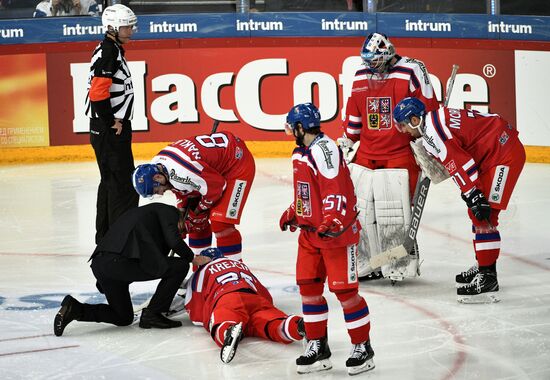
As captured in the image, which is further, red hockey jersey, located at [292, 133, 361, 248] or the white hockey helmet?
the white hockey helmet

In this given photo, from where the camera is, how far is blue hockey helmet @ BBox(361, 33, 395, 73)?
7141 mm

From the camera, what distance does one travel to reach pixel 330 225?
525 cm

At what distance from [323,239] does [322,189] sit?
9.0 inches

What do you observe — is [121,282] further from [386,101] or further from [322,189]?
[386,101]

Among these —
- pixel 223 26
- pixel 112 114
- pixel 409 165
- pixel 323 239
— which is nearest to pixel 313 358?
pixel 323 239

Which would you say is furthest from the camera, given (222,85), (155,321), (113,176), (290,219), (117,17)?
A: (222,85)

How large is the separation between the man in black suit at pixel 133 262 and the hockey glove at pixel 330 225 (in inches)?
45.4

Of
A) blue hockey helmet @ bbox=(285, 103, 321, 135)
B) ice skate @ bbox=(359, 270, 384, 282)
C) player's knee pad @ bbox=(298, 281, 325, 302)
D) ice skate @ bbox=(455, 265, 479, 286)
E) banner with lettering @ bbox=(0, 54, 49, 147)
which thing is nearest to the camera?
blue hockey helmet @ bbox=(285, 103, 321, 135)

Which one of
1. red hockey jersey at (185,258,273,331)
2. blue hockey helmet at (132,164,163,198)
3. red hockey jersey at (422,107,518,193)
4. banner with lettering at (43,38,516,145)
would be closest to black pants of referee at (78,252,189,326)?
red hockey jersey at (185,258,273,331)

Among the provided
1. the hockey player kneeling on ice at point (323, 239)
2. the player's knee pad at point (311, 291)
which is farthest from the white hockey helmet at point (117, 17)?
the player's knee pad at point (311, 291)

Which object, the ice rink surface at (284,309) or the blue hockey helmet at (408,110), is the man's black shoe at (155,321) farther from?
the blue hockey helmet at (408,110)

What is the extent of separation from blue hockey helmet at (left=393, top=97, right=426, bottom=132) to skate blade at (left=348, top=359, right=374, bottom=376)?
166 cm

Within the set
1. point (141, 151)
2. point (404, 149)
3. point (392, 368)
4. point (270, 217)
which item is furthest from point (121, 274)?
point (141, 151)

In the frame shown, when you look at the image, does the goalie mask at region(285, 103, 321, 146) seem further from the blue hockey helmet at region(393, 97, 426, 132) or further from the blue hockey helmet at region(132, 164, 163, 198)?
the blue hockey helmet at region(393, 97, 426, 132)
